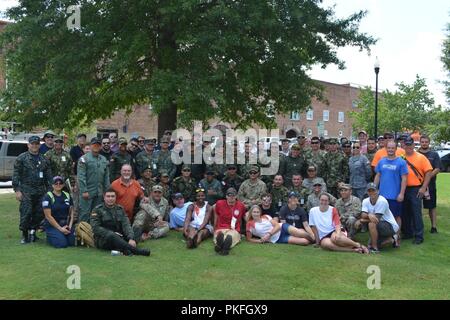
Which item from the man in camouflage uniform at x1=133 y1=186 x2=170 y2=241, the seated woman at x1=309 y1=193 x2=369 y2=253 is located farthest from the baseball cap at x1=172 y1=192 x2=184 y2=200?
the seated woman at x1=309 y1=193 x2=369 y2=253

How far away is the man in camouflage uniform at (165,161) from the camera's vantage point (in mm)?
10984

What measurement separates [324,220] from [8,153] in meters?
16.5

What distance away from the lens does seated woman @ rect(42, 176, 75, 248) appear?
8.66m

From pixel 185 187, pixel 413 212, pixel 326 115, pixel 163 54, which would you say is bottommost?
pixel 413 212

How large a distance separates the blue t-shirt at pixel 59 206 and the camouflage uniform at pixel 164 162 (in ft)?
8.28

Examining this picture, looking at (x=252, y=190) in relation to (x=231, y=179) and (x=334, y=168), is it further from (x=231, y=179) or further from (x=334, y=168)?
(x=334, y=168)

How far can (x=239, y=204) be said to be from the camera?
9.65 metres

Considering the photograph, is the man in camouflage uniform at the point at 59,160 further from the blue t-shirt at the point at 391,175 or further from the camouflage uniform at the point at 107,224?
the blue t-shirt at the point at 391,175

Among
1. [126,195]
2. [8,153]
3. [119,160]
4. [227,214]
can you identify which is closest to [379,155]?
[227,214]

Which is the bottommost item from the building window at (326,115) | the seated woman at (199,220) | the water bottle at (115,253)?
the water bottle at (115,253)

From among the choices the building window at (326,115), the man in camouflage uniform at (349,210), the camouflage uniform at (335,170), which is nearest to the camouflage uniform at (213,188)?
the camouflage uniform at (335,170)

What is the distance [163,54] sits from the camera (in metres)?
13.2

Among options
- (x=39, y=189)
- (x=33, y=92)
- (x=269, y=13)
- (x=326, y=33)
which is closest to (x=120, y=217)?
(x=39, y=189)

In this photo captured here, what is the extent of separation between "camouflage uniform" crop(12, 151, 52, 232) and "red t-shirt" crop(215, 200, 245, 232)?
11.1 feet
